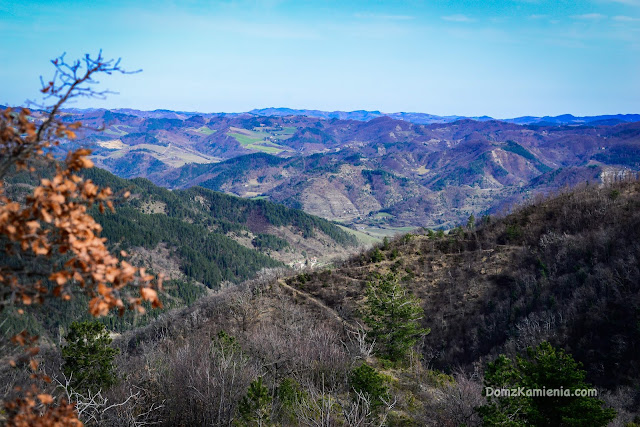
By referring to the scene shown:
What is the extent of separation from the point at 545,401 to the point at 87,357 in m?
27.9

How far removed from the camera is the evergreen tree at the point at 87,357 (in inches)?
1034

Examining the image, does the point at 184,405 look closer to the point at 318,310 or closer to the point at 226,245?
the point at 318,310

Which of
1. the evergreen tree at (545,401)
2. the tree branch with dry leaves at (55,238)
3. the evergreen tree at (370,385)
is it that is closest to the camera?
the tree branch with dry leaves at (55,238)

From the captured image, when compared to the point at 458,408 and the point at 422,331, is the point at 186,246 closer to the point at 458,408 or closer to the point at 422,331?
the point at 422,331

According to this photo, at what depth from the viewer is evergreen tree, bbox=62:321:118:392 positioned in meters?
26.3

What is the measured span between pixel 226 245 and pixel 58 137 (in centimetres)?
17331

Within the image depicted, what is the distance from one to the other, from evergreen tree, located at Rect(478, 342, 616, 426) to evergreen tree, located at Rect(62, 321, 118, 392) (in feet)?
78.3

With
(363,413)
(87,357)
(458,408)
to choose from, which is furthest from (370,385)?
(87,357)

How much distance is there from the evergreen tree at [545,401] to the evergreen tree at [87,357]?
23868mm

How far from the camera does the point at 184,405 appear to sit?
1733cm

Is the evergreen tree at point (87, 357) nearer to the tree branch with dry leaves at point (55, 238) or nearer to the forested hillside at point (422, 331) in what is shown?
the forested hillside at point (422, 331)

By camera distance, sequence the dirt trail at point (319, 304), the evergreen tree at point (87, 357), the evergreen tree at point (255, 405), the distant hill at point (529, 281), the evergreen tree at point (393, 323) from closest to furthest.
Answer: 1. the evergreen tree at point (255, 405)
2. the evergreen tree at point (87, 357)
3. the evergreen tree at point (393, 323)
4. the distant hill at point (529, 281)
5. the dirt trail at point (319, 304)

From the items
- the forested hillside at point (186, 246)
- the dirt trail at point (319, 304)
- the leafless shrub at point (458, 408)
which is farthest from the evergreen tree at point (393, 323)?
the forested hillside at point (186, 246)

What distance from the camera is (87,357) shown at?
26812 mm
